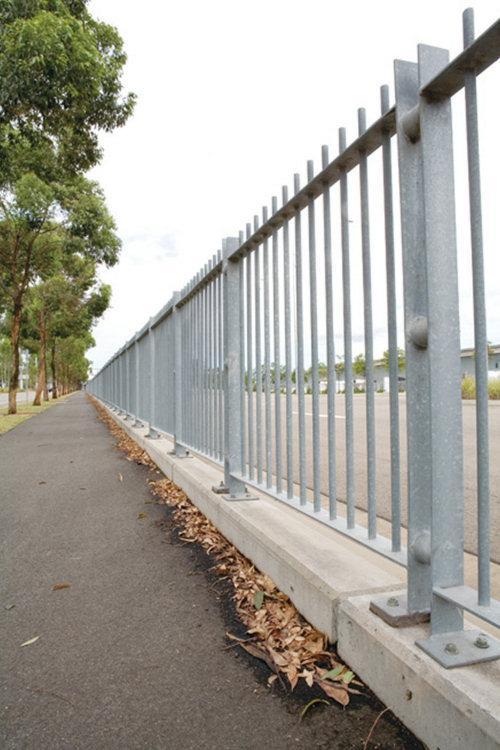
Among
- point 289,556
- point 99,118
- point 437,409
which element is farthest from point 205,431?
point 99,118

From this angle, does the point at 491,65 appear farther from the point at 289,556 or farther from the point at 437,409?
the point at 289,556

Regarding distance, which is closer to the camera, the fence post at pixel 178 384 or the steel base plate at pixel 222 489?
the steel base plate at pixel 222 489

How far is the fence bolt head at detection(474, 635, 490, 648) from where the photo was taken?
5.29 ft

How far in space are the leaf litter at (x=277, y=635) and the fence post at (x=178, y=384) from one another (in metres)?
2.20

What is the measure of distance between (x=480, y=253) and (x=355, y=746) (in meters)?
1.49

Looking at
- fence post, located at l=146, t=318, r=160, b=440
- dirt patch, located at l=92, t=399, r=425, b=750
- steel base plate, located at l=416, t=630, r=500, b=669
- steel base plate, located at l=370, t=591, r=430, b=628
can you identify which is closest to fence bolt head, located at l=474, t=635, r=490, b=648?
steel base plate, located at l=416, t=630, r=500, b=669

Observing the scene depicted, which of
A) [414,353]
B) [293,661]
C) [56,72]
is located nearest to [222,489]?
[293,661]

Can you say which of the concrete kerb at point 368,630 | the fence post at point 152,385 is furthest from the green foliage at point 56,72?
the concrete kerb at point 368,630

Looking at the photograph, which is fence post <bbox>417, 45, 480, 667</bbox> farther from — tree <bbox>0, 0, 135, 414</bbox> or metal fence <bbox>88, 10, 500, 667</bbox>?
tree <bbox>0, 0, 135, 414</bbox>

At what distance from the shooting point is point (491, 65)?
1.56 meters

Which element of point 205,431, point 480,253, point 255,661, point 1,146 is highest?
point 1,146

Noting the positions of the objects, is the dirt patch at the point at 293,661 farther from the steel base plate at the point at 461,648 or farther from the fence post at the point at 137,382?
the fence post at the point at 137,382

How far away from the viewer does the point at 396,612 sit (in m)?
1.81

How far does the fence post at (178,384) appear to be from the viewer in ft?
19.4
